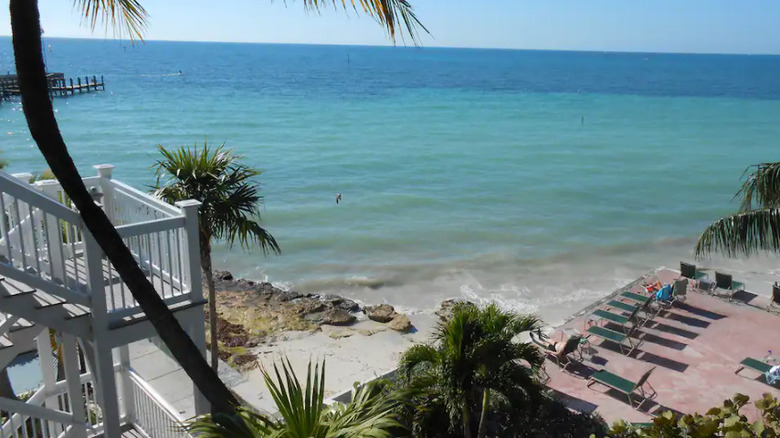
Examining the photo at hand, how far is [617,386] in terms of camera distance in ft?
34.4

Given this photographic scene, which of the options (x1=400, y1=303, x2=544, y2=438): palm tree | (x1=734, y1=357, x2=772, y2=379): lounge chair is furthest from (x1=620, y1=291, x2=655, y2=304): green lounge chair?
(x1=400, y1=303, x2=544, y2=438): palm tree

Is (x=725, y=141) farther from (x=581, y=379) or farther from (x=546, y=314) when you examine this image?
(x=581, y=379)

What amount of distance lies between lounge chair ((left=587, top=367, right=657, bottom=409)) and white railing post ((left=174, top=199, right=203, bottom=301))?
23.3 ft

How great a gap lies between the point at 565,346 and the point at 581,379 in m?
0.62

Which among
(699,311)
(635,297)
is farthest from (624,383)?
(699,311)

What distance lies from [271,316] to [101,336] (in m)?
10.9

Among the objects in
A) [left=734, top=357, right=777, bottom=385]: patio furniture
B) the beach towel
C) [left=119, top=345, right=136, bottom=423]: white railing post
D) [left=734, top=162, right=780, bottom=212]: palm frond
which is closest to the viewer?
[left=119, top=345, right=136, bottom=423]: white railing post

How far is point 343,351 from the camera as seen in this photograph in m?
14.6

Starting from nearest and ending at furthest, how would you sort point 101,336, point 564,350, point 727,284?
point 101,336, point 564,350, point 727,284

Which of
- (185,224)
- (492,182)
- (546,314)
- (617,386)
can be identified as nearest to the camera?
(185,224)

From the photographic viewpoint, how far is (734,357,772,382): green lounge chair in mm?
11094

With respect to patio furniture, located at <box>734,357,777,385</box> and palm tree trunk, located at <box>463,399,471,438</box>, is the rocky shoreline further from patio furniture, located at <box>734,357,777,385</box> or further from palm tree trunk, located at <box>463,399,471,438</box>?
palm tree trunk, located at <box>463,399,471,438</box>

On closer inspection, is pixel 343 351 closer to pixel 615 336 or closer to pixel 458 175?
pixel 615 336

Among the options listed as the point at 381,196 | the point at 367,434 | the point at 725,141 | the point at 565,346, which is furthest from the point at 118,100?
the point at 367,434
